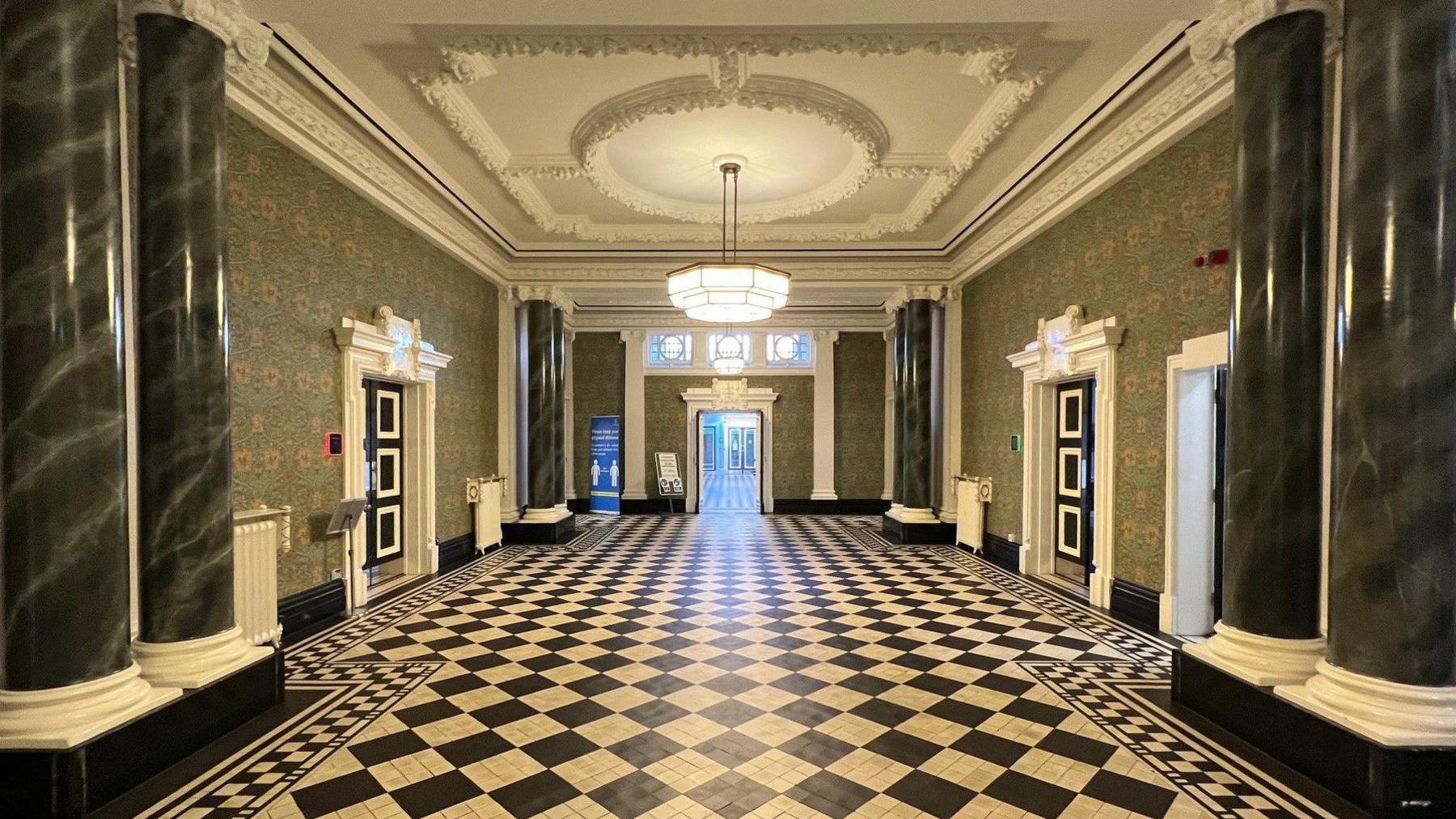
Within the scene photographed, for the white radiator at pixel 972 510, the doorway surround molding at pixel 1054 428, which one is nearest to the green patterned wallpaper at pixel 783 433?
the white radiator at pixel 972 510

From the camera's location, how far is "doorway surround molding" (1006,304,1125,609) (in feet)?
19.4

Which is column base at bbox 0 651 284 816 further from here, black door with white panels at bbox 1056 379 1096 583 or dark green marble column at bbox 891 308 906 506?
dark green marble column at bbox 891 308 906 506

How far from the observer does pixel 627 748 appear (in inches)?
129

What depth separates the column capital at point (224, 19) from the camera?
10.6 feet

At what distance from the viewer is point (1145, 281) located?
17.9 feet

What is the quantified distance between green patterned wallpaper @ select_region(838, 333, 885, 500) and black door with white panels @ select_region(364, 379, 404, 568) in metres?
8.93

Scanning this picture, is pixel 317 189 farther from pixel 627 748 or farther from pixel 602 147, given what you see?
pixel 627 748

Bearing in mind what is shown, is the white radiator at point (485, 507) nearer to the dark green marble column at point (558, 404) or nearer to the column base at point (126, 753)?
the dark green marble column at point (558, 404)

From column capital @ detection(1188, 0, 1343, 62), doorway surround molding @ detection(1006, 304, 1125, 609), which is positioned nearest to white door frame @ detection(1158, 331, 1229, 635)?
doorway surround molding @ detection(1006, 304, 1125, 609)

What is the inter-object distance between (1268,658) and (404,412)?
7.57 m

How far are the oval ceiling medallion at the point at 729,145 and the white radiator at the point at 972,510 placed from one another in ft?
14.0

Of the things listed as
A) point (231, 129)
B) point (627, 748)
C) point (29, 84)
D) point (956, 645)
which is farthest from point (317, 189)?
point (956, 645)

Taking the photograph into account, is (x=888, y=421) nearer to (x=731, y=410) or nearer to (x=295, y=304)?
(x=731, y=410)

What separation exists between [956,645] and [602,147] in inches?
213
